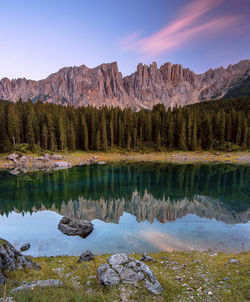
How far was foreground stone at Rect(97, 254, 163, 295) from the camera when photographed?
29.7ft

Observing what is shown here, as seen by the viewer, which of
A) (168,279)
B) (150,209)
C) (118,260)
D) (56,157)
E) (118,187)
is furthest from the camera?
(56,157)

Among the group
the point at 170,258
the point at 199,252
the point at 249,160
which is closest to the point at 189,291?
the point at 170,258

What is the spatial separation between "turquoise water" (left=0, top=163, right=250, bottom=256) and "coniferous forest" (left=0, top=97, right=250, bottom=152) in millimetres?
33758

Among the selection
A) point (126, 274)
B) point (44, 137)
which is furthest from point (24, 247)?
point (44, 137)

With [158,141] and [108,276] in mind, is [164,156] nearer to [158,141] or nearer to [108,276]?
[158,141]

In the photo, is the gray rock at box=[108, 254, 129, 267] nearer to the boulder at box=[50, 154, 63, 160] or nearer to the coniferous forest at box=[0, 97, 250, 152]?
the boulder at box=[50, 154, 63, 160]

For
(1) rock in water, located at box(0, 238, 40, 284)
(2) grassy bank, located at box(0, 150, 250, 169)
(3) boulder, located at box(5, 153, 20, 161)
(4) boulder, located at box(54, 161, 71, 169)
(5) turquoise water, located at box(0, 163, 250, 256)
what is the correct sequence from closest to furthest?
(1) rock in water, located at box(0, 238, 40, 284), (5) turquoise water, located at box(0, 163, 250, 256), (3) boulder, located at box(5, 153, 20, 161), (4) boulder, located at box(54, 161, 71, 169), (2) grassy bank, located at box(0, 150, 250, 169)

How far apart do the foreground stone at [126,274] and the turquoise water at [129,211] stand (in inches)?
269

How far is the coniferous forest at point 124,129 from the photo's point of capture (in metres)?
77.7

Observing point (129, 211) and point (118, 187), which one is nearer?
point (129, 211)

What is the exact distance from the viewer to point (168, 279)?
35.3 feet

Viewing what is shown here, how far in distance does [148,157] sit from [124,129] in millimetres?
21422

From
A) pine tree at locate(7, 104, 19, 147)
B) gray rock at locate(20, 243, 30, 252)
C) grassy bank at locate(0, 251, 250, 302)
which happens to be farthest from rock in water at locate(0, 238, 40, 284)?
pine tree at locate(7, 104, 19, 147)

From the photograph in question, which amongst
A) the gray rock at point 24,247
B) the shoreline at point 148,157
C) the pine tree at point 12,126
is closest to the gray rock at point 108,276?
the gray rock at point 24,247
